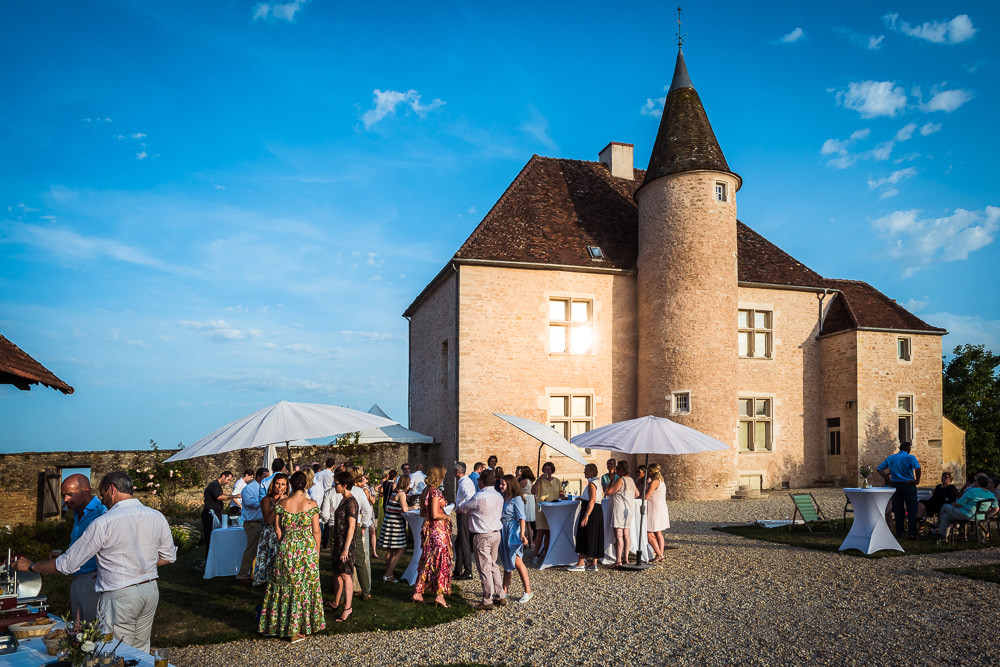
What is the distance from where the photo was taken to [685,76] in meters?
21.9

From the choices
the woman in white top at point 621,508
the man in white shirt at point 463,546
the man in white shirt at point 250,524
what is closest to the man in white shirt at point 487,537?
the man in white shirt at point 463,546

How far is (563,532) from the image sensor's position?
10.8 metres

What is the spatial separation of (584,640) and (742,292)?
1704cm

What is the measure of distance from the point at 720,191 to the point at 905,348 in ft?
27.1

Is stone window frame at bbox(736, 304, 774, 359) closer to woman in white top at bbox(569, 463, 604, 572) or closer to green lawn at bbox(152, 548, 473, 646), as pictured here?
woman in white top at bbox(569, 463, 604, 572)

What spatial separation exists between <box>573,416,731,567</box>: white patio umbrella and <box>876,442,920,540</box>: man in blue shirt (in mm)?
3839

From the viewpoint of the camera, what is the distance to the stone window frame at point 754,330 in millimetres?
21859

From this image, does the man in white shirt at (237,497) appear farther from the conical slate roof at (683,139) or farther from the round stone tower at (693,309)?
the conical slate roof at (683,139)

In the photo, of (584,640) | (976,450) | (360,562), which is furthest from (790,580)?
(976,450)

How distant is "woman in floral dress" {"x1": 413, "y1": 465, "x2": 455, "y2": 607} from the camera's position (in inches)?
327

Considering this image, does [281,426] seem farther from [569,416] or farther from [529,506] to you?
[569,416]

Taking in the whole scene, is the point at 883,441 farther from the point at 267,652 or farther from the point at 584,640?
the point at 267,652

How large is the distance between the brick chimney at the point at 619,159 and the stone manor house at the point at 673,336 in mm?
1037

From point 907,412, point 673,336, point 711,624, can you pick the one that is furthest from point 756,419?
point 711,624
